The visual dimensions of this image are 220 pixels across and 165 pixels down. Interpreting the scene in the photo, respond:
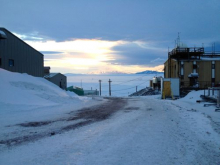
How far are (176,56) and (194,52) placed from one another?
385 cm

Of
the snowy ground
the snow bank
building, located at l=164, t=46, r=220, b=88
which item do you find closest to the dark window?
the snow bank

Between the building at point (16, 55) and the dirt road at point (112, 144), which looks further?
the building at point (16, 55)

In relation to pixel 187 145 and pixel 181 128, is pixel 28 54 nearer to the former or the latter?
pixel 181 128

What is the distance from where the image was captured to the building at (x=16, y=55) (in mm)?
21575

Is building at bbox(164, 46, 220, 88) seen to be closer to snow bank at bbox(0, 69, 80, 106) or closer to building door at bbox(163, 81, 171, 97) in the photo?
building door at bbox(163, 81, 171, 97)

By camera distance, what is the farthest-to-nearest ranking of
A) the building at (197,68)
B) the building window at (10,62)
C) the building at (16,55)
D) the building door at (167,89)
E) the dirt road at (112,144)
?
the building at (197,68), the building door at (167,89), the building window at (10,62), the building at (16,55), the dirt road at (112,144)

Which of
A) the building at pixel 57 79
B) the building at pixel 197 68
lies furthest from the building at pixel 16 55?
the building at pixel 197 68

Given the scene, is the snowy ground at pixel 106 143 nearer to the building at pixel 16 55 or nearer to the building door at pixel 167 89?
the building at pixel 16 55

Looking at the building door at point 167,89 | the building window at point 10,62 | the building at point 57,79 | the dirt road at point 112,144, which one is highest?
the building window at point 10,62

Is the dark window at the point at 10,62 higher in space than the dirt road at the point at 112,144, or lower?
higher

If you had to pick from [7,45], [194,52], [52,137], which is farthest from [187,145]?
[194,52]

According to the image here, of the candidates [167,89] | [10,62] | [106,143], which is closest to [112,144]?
[106,143]

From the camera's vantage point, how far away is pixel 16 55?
2414 centimetres

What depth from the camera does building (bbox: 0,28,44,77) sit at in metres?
21.6
